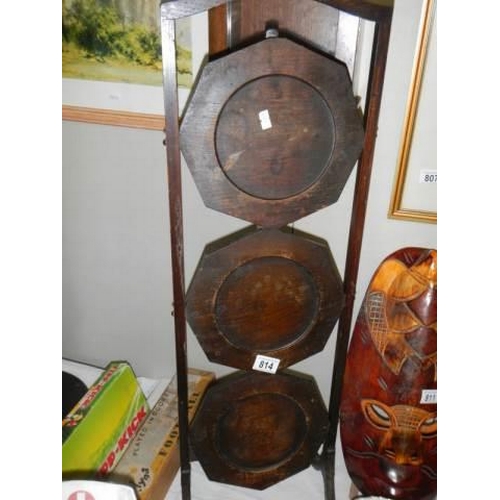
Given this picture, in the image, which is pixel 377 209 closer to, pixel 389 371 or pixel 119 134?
pixel 389 371

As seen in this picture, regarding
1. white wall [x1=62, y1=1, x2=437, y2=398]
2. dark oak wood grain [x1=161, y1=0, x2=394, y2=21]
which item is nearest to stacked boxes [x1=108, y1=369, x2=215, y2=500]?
white wall [x1=62, y1=1, x2=437, y2=398]

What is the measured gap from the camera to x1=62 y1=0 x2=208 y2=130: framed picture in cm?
117

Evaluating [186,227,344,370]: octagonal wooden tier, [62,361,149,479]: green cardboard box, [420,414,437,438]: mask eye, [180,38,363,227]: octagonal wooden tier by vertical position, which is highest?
[180,38,363,227]: octagonal wooden tier

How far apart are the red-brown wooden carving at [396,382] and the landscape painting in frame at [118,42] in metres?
0.73

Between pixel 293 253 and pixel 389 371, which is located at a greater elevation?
pixel 293 253

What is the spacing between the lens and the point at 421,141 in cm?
118

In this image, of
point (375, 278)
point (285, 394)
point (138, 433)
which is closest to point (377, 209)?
point (375, 278)

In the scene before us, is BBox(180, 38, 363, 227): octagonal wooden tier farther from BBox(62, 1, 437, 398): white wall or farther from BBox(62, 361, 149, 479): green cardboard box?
BBox(62, 361, 149, 479): green cardboard box

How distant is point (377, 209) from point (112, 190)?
765 mm

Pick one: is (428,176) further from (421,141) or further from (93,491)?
(93,491)

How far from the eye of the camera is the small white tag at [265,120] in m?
0.86

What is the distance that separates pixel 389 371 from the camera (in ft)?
3.74

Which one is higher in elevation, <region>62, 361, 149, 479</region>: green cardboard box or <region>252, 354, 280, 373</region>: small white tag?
<region>252, 354, 280, 373</region>: small white tag
